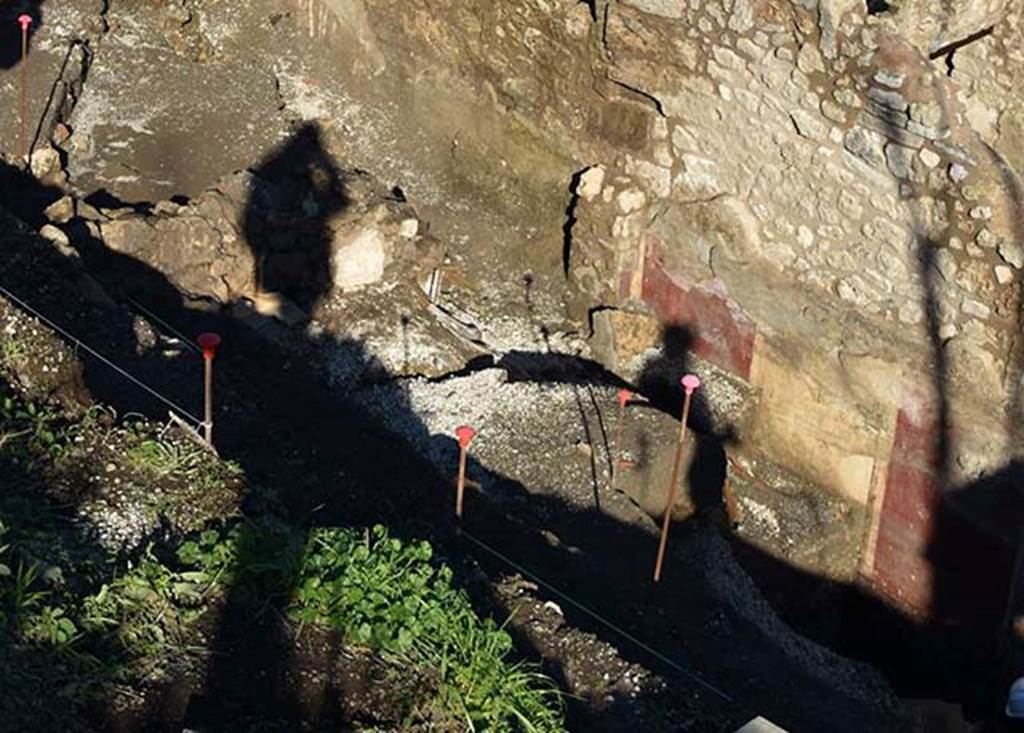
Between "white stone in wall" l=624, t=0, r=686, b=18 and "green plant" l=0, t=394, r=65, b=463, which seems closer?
"green plant" l=0, t=394, r=65, b=463

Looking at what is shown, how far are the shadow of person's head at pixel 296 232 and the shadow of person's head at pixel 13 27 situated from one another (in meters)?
2.41

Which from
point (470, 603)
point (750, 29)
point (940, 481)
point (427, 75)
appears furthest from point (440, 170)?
A: point (470, 603)

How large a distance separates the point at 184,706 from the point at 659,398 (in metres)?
5.04

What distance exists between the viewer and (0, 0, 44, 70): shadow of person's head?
11422 millimetres

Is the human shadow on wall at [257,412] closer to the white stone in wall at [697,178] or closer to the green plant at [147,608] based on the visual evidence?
the green plant at [147,608]

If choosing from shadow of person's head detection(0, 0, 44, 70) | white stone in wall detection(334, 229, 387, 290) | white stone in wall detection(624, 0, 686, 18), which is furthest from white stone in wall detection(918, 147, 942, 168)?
shadow of person's head detection(0, 0, 44, 70)

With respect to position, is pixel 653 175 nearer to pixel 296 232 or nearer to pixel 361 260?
pixel 361 260

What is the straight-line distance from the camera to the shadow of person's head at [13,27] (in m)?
11.4

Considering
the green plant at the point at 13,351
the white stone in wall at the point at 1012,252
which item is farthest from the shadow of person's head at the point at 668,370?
the green plant at the point at 13,351

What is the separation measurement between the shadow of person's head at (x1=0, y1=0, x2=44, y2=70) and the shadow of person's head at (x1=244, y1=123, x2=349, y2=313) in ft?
7.92

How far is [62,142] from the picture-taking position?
10664 millimetres

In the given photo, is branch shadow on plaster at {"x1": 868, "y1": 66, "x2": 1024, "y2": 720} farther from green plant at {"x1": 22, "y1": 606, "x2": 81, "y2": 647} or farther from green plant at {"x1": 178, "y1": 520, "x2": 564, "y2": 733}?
green plant at {"x1": 22, "y1": 606, "x2": 81, "y2": 647}

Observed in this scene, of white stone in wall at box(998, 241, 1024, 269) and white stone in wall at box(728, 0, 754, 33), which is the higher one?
white stone in wall at box(728, 0, 754, 33)

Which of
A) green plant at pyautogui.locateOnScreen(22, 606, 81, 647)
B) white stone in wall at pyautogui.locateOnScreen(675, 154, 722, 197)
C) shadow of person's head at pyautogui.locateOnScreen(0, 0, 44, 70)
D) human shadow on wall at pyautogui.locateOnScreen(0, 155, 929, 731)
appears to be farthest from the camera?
shadow of person's head at pyautogui.locateOnScreen(0, 0, 44, 70)
